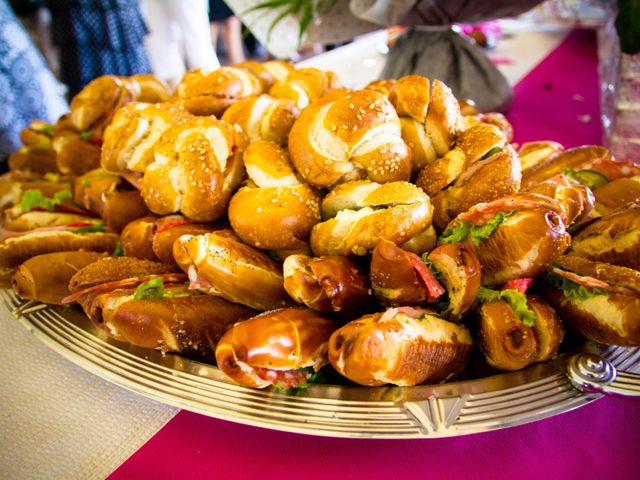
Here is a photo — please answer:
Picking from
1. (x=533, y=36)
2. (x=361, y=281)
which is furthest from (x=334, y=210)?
(x=533, y=36)

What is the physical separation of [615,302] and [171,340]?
1.98ft

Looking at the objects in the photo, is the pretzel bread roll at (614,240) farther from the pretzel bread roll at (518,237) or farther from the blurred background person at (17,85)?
the blurred background person at (17,85)

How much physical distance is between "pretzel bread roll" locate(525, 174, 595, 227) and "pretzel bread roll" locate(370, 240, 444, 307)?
0.23 meters

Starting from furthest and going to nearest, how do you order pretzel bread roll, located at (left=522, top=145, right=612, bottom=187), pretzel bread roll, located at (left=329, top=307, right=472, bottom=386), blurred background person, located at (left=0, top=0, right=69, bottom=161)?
blurred background person, located at (left=0, top=0, right=69, bottom=161), pretzel bread roll, located at (left=522, top=145, right=612, bottom=187), pretzel bread roll, located at (left=329, top=307, right=472, bottom=386)

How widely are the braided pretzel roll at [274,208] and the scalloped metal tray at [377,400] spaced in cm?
22

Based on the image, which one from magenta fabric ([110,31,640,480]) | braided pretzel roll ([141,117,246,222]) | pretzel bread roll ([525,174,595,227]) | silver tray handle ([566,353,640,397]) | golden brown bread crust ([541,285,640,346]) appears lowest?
magenta fabric ([110,31,640,480])

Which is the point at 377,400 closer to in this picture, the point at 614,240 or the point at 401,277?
the point at 401,277

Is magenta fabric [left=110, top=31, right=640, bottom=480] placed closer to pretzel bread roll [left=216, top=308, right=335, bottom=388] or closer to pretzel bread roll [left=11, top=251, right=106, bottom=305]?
pretzel bread roll [left=216, top=308, right=335, bottom=388]

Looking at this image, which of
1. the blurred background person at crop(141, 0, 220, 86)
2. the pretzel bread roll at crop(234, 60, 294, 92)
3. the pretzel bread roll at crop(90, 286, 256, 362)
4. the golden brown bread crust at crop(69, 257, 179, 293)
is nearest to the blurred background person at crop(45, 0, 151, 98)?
the blurred background person at crop(141, 0, 220, 86)

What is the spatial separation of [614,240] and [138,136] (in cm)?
83

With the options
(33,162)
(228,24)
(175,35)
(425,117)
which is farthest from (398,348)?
(228,24)

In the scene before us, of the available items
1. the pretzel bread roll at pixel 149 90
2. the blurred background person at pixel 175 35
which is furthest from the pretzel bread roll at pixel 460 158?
the blurred background person at pixel 175 35

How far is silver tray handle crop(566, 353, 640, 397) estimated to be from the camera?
0.65 meters

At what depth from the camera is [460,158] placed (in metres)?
0.83
